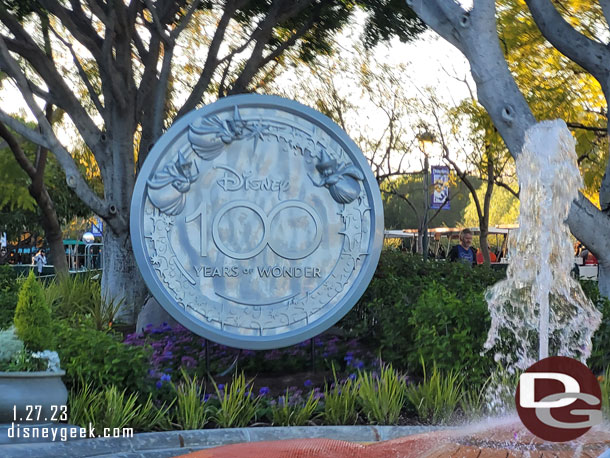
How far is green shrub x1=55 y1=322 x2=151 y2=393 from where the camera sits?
6.52 meters

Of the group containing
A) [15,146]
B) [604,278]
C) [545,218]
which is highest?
[15,146]

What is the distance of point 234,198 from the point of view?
27.8 ft

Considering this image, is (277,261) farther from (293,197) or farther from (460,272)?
(460,272)

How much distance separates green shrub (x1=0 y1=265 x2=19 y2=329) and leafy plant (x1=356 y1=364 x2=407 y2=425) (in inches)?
168

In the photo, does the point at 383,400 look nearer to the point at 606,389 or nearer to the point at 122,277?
the point at 606,389

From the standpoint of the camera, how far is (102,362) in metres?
6.70

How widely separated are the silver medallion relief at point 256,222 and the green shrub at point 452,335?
106 cm

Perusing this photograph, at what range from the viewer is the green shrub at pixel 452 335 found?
7.12m

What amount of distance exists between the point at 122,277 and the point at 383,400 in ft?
22.7

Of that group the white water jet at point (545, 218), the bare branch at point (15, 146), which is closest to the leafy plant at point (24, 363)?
the white water jet at point (545, 218)

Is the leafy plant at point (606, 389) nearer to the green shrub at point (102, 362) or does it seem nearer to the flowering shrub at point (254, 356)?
the flowering shrub at point (254, 356)

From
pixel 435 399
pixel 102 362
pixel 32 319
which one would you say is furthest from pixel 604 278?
pixel 32 319

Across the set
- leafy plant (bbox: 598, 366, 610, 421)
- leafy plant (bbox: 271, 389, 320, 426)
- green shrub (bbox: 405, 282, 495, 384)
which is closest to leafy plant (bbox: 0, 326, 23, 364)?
leafy plant (bbox: 271, 389, 320, 426)

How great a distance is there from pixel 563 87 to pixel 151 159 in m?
11.4
